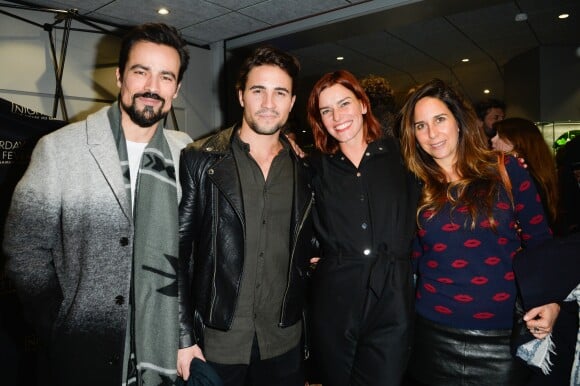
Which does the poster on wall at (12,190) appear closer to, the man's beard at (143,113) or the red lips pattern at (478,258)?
the man's beard at (143,113)

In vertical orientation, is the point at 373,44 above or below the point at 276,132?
above

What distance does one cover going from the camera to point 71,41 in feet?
15.2

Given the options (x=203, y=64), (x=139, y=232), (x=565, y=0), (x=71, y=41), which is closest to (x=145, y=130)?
(x=139, y=232)

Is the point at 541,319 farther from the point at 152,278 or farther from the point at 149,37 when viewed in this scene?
the point at 149,37

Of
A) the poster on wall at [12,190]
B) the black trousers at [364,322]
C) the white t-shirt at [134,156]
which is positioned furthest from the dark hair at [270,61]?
the poster on wall at [12,190]

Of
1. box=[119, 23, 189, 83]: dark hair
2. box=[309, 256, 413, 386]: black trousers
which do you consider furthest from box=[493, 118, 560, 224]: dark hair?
box=[119, 23, 189, 83]: dark hair

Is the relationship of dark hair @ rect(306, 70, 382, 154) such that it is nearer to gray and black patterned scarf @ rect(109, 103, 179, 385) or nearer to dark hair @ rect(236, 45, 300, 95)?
dark hair @ rect(236, 45, 300, 95)

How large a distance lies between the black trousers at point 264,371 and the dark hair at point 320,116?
1026 mm

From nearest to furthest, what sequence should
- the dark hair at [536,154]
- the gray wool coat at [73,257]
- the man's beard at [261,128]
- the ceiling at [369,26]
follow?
the gray wool coat at [73,257]
the man's beard at [261,128]
the dark hair at [536,154]
the ceiling at [369,26]

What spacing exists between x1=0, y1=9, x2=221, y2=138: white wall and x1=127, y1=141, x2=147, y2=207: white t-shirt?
3.39 m

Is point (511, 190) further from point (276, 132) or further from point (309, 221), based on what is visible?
point (276, 132)

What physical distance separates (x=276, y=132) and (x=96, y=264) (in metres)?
1.00

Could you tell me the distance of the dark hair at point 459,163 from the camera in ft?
5.68

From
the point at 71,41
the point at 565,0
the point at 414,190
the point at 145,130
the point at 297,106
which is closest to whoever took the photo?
the point at 145,130
